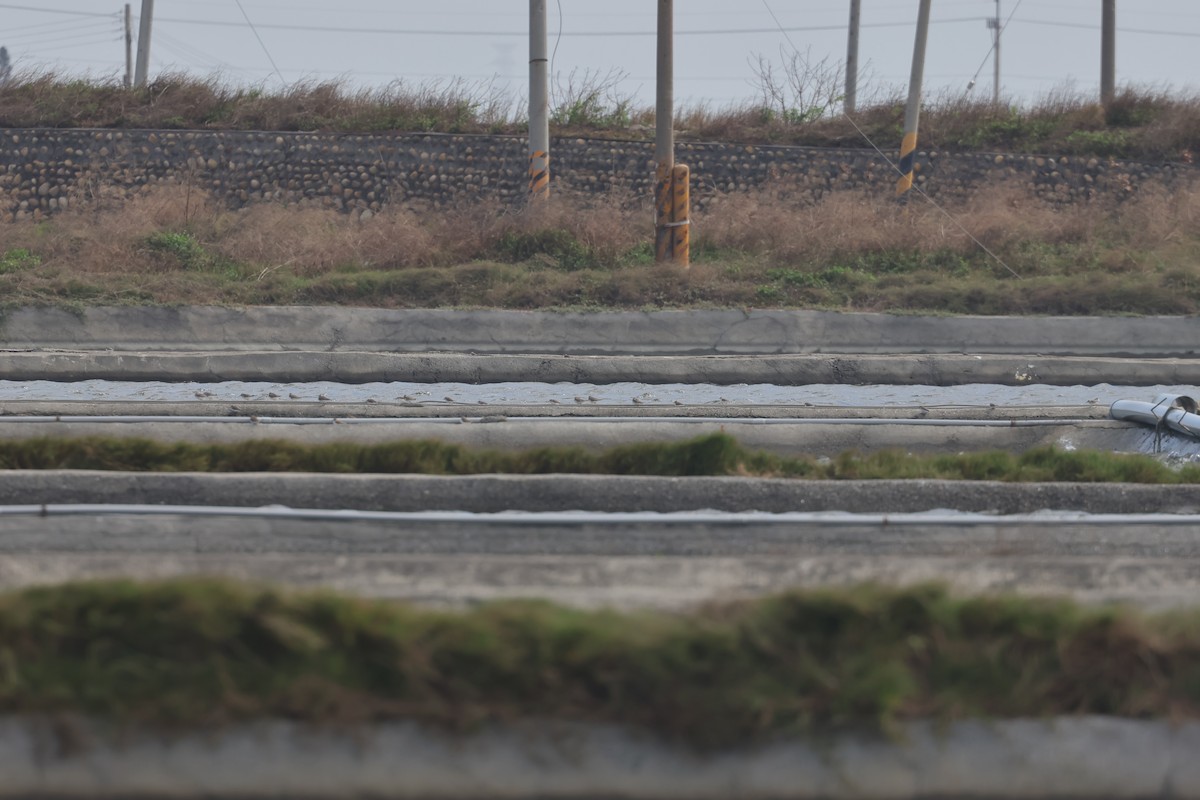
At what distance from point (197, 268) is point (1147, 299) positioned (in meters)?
12.5

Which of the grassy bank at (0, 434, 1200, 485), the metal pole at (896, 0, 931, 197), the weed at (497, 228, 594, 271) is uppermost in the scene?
the metal pole at (896, 0, 931, 197)

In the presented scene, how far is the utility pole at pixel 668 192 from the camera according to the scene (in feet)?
53.6

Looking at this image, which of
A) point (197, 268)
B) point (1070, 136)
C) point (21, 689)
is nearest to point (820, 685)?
point (21, 689)

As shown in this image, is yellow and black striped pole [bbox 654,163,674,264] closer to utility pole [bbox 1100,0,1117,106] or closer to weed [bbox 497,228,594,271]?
weed [bbox 497,228,594,271]

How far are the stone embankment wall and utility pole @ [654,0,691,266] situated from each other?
6.59m

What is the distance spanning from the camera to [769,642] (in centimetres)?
325

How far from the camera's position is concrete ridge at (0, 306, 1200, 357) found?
13.6m

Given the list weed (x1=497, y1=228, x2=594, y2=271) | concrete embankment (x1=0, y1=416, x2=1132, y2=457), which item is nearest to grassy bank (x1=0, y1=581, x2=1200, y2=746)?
concrete embankment (x1=0, y1=416, x2=1132, y2=457)

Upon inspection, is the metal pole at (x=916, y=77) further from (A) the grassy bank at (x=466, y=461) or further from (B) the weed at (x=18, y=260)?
(A) the grassy bank at (x=466, y=461)

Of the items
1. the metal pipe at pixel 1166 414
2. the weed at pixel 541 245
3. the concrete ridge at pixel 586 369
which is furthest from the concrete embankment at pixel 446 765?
the weed at pixel 541 245

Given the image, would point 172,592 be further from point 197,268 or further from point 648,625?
point 197,268

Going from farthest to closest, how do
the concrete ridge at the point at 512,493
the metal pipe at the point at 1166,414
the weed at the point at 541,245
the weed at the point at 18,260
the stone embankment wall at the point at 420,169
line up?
the stone embankment wall at the point at 420,169
the weed at the point at 541,245
the weed at the point at 18,260
the metal pipe at the point at 1166,414
the concrete ridge at the point at 512,493

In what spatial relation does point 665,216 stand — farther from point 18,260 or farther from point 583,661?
point 583,661

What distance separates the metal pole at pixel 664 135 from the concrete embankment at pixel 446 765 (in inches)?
535
